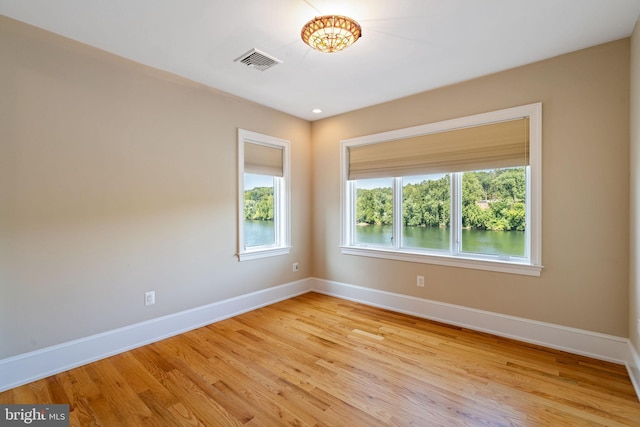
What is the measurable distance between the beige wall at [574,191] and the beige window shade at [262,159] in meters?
2.13

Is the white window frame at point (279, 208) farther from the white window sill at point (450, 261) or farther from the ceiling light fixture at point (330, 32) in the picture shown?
the ceiling light fixture at point (330, 32)

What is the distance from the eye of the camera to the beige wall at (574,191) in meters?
2.37

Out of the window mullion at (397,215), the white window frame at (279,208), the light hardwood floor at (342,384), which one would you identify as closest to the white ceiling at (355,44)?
the white window frame at (279,208)

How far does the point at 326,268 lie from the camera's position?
433 cm

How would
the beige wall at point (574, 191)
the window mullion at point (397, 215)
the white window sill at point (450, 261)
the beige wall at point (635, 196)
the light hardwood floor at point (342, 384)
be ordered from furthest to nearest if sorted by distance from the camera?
the window mullion at point (397, 215) < the white window sill at point (450, 261) < the beige wall at point (574, 191) < the beige wall at point (635, 196) < the light hardwood floor at point (342, 384)

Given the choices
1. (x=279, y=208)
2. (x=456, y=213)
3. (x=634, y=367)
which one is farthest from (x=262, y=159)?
(x=634, y=367)

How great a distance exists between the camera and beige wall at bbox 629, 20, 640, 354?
81.8 inches

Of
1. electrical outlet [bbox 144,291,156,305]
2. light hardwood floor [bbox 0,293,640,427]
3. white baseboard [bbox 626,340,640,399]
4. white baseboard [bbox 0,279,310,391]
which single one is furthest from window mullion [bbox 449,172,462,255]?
electrical outlet [bbox 144,291,156,305]

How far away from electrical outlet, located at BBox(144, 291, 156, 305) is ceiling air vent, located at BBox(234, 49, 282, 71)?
2.33m

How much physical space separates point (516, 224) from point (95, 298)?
12.9 feet

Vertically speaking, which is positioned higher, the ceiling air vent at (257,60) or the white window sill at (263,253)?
the ceiling air vent at (257,60)

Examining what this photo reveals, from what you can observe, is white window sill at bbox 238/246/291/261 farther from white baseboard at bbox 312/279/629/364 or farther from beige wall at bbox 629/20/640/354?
beige wall at bbox 629/20/640/354

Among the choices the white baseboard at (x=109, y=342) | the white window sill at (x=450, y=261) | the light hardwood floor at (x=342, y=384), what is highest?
the white window sill at (x=450, y=261)

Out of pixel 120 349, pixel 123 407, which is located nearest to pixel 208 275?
pixel 120 349
